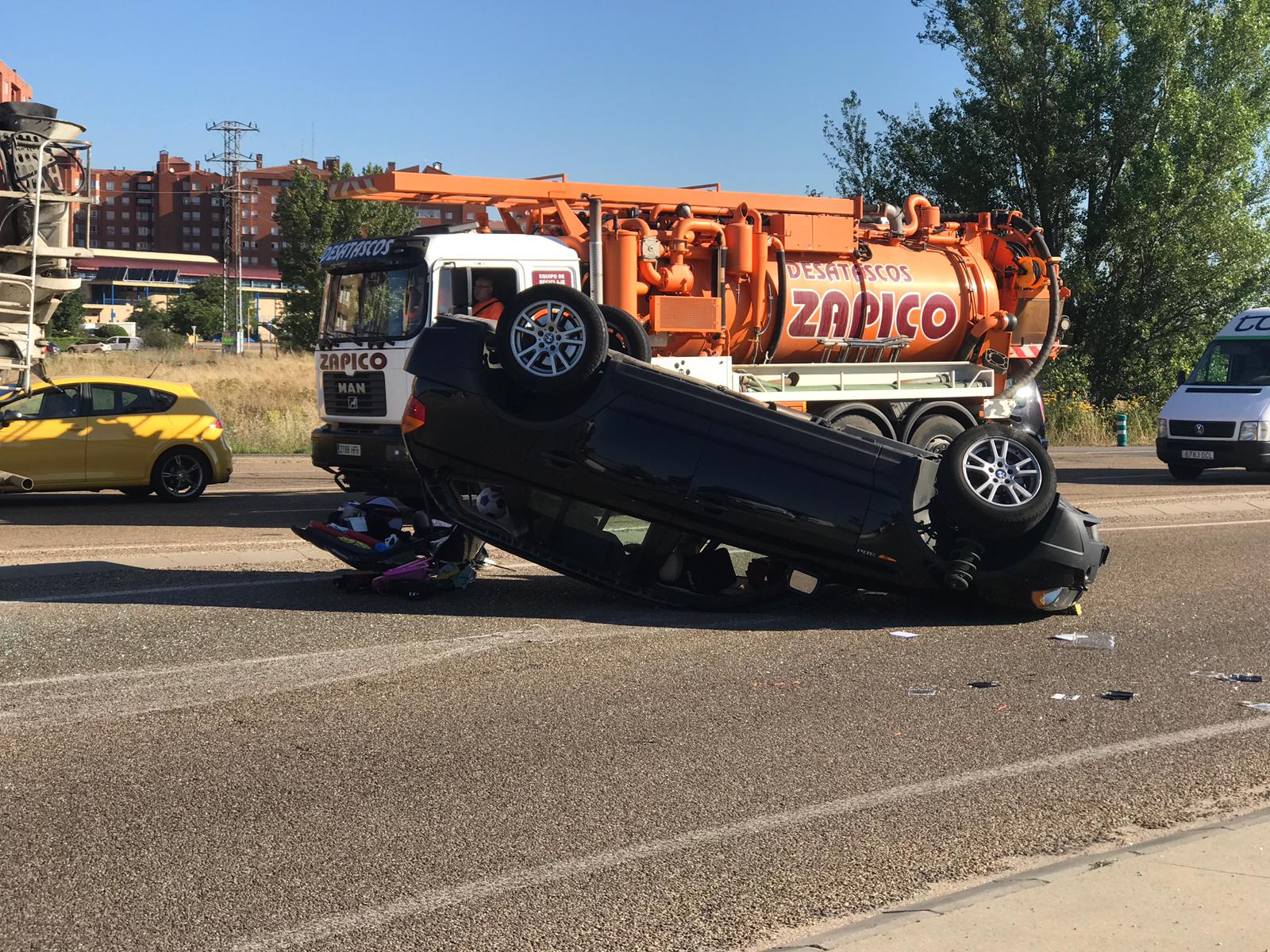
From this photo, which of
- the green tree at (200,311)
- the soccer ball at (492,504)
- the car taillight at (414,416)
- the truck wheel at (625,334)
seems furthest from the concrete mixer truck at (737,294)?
the green tree at (200,311)

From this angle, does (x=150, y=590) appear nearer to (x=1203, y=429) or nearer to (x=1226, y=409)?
(x=1203, y=429)

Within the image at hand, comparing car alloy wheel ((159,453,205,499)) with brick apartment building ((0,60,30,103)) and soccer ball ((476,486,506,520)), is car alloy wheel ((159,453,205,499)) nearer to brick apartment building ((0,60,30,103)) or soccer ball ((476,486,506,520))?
brick apartment building ((0,60,30,103))

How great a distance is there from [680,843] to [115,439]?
12.9 m

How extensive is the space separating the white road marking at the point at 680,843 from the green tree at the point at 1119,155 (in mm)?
31934

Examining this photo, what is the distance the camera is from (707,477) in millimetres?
8523

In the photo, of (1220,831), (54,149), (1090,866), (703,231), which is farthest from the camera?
(703,231)

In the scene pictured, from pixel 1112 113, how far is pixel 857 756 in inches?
1364

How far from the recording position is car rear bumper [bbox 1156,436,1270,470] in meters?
19.3

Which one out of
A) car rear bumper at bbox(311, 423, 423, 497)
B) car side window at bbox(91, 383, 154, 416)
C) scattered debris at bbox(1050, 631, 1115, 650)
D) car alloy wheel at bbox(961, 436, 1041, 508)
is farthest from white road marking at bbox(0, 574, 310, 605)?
car side window at bbox(91, 383, 154, 416)

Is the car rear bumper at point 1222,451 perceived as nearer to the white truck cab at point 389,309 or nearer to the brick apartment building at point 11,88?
the white truck cab at point 389,309

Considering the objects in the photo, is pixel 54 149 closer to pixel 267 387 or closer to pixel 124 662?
pixel 124 662

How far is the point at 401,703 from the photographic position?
21.7 ft

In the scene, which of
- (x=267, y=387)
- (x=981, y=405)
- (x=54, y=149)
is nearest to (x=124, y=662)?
(x=54, y=149)

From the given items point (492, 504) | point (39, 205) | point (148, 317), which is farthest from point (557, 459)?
point (148, 317)
